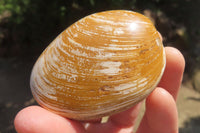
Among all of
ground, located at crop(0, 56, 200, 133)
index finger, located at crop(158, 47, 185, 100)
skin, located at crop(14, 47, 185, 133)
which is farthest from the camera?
ground, located at crop(0, 56, 200, 133)

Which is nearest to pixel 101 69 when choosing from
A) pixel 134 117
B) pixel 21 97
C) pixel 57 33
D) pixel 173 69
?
pixel 173 69

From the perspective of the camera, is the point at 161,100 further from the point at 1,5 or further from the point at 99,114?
the point at 1,5

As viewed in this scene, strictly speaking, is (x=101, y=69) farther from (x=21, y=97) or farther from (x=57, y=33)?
(x=21, y=97)

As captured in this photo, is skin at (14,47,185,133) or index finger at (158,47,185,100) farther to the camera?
index finger at (158,47,185,100)

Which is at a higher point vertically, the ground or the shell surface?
the shell surface

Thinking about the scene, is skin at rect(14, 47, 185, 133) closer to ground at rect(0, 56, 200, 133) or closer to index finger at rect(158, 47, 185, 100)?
index finger at rect(158, 47, 185, 100)

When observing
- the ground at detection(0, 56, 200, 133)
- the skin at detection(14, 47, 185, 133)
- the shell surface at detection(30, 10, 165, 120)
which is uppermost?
the shell surface at detection(30, 10, 165, 120)

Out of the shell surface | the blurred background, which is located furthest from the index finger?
the blurred background
